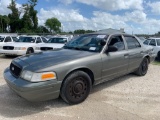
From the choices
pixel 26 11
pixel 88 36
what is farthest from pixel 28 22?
pixel 88 36

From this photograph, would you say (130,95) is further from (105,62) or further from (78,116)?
(78,116)

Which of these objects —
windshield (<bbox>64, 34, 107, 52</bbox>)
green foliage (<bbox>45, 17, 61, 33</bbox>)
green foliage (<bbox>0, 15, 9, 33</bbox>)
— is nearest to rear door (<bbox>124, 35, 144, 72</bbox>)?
windshield (<bbox>64, 34, 107, 52</bbox>)

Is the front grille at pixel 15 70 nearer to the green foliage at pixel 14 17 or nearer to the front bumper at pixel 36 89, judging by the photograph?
the front bumper at pixel 36 89

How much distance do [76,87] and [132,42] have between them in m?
2.73

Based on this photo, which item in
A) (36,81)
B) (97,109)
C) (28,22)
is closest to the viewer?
(36,81)

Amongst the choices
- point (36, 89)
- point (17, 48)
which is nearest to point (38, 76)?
point (36, 89)

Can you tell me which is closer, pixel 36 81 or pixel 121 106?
pixel 36 81

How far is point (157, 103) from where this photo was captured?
4.12m

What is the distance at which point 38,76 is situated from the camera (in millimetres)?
3420

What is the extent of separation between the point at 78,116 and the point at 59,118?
0.37 m

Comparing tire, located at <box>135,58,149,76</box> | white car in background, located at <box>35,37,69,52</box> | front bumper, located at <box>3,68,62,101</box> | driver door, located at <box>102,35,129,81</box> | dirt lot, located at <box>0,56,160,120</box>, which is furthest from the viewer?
white car in background, located at <box>35,37,69,52</box>

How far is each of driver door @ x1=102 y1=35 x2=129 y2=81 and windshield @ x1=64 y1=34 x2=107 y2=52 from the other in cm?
24

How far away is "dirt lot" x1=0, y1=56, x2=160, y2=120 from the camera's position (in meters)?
3.49

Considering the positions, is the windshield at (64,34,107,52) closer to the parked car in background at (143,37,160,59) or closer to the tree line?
the parked car in background at (143,37,160,59)
